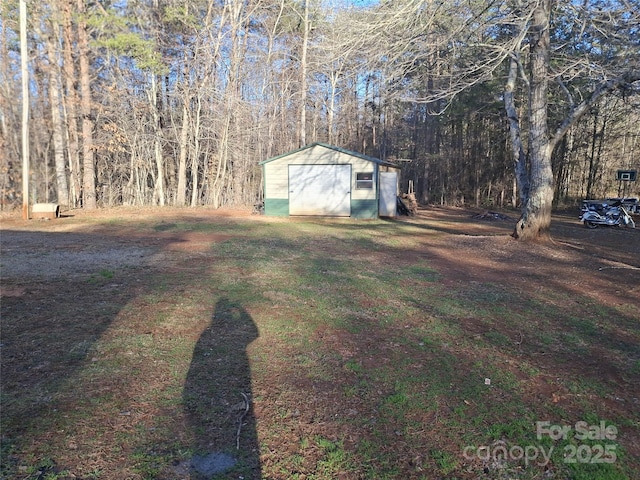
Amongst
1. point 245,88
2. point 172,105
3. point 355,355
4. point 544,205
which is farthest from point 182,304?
point 245,88

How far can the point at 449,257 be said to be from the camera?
9148mm

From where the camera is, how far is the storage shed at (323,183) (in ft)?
57.1

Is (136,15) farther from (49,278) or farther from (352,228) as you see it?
(49,278)

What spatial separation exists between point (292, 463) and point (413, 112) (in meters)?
31.2

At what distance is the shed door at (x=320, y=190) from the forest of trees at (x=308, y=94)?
3.80 meters

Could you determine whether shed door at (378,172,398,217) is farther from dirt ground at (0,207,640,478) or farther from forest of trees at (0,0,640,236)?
dirt ground at (0,207,640,478)

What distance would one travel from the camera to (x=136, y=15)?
20.1 m

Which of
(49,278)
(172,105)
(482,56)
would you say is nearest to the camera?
(49,278)

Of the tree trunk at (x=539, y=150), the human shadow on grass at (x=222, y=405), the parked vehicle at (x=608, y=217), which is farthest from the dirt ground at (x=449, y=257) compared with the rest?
the parked vehicle at (x=608, y=217)

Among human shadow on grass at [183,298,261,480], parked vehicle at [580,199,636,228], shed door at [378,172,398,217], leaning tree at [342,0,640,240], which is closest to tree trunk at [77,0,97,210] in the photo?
shed door at [378,172,398,217]

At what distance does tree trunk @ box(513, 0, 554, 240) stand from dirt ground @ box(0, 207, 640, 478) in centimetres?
66

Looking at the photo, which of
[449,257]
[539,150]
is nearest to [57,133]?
[449,257]

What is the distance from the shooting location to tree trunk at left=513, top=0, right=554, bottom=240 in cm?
1011

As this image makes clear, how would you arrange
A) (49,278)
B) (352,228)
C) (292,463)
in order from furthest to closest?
(352,228) → (49,278) → (292,463)
